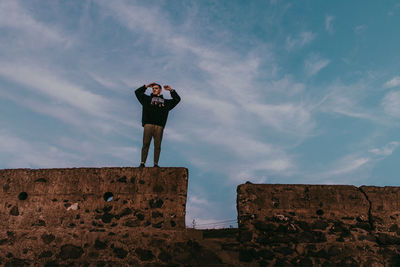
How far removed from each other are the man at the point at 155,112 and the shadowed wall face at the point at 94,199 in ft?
2.21

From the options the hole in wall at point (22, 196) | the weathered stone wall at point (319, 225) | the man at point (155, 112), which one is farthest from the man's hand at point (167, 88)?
the hole in wall at point (22, 196)

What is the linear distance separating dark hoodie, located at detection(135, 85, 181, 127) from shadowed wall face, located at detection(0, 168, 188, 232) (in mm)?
1005

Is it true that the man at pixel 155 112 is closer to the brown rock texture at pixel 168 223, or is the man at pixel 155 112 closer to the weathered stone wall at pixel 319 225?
the brown rock texture at pixel 168 223

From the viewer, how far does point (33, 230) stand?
5461 millimetres

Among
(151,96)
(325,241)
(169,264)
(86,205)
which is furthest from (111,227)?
(325,241)

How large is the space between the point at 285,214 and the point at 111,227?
249 centimetres

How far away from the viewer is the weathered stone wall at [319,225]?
5.20 metres

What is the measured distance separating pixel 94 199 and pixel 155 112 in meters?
1.72

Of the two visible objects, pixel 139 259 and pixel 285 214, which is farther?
pixel 285 214

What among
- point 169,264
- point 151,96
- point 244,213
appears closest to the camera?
point 169,264

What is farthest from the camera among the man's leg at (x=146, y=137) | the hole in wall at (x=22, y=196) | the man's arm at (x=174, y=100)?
the man's arm at (x=174, y=100)

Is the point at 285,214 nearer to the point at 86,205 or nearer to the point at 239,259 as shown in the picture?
the point at 239,259

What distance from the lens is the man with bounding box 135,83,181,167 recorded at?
6215mm

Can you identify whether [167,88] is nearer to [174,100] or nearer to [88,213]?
[174,100]
